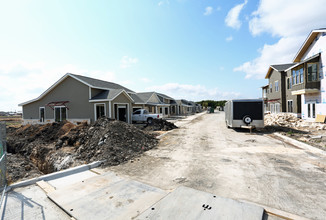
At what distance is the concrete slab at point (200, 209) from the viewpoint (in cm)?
295

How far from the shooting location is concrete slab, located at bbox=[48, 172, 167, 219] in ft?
10.4

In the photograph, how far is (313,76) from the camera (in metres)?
16.6

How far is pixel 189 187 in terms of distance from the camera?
13.6 feet

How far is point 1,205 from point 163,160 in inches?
184

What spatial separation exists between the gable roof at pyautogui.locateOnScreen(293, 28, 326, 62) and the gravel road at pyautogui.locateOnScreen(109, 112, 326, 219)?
15.9 meters

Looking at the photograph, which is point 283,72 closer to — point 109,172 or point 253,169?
point 253,169

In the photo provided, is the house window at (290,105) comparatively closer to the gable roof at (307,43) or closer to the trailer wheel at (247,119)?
the gable roof at (307,43)

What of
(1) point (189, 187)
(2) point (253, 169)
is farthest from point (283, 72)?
(1) point (189, 187)

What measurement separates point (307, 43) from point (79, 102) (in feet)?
88.7

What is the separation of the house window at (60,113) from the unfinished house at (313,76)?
27.8m

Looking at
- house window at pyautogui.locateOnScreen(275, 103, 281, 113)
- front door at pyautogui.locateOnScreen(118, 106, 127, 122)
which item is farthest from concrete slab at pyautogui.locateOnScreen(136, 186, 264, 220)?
house window at pyautogui.locateOnScreen(275, 103, 281, 113)

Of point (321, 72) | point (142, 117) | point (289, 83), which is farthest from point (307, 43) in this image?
point (142, 117)

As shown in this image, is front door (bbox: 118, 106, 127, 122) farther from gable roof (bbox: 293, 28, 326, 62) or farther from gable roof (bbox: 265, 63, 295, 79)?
gable roof (bbox: 265, 63, 295, 79)

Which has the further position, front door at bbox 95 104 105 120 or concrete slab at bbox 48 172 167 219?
front door at bbox 95 104 105 120
